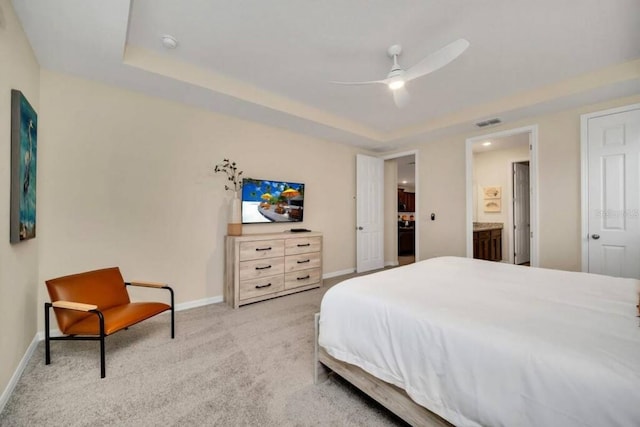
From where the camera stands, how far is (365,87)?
3.20m

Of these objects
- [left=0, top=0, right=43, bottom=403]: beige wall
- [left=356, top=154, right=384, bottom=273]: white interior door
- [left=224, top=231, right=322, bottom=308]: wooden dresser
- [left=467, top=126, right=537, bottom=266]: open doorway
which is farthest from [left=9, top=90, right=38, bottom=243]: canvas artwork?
[left=467, top=126, right=537, bottom=266]: open doorway

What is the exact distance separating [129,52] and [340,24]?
192 centimetres

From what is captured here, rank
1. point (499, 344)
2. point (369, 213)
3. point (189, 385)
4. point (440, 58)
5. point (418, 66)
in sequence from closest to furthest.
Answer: point (499, 344), point (189, 385), point (440, 58), point (418, 66), point (369, 213)

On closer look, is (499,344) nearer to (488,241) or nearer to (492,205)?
(488,241)

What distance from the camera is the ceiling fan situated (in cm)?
185

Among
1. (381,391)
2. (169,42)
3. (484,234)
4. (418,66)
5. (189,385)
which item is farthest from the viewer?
(484,234)

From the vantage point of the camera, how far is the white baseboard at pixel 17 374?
1626mm

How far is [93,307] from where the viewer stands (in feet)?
6.22

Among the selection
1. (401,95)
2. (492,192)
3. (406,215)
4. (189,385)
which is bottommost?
(189,385)

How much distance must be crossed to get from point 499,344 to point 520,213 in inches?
233

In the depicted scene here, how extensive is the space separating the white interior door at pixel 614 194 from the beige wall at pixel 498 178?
2422 millimetres

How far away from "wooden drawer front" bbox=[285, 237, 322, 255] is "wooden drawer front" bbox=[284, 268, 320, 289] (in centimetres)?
30

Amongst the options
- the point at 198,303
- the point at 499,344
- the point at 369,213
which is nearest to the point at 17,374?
the point at 198,303

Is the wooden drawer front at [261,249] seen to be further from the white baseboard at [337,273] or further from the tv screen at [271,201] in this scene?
the white baseboard at [337,273]
